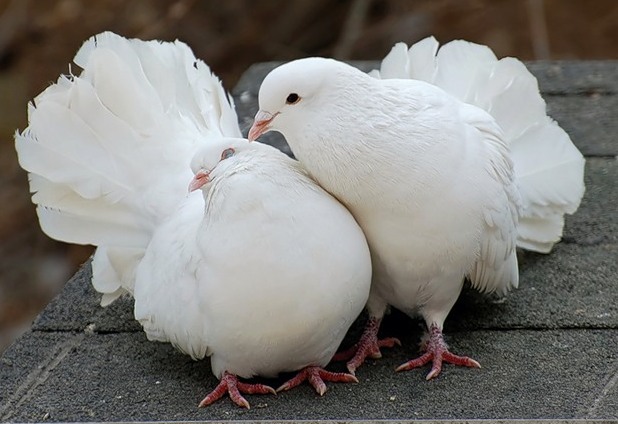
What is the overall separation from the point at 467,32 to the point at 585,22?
101 cm

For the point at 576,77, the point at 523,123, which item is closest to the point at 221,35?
the point at 576,77

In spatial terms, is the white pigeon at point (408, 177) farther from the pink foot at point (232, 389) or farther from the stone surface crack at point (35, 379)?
the stone surface crack at point (35, 379)

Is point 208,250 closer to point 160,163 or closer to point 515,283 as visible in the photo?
point 160,163

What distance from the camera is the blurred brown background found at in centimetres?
844

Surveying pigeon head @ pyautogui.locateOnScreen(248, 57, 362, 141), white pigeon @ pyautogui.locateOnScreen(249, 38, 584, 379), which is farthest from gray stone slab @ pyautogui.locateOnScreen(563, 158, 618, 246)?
pigeon head @ pyautogui.locateOnScreen(248, 57, 362, 141)

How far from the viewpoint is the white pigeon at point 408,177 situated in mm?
3465

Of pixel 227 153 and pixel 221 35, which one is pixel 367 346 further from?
pixel 221 35

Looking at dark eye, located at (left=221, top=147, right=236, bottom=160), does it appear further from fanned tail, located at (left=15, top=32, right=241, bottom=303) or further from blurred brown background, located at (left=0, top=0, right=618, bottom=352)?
blurred brown background, located at (left=0, top=0, right=618, bottom=352)

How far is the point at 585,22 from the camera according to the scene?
937 centimetres

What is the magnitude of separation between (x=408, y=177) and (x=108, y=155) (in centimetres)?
128

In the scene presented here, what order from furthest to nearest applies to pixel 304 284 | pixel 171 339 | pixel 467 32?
pixel 467 32 → pixel 171 339 → pixel 304 284

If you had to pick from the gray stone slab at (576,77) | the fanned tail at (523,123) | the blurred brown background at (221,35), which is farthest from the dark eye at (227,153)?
the blurred brown background at (221,35)

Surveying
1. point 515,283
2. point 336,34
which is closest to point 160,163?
point 515,283

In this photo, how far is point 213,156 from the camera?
11.8 feet
